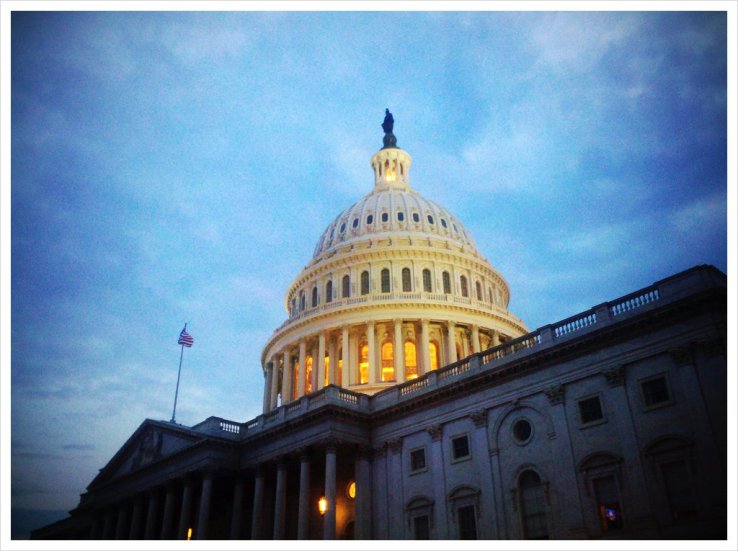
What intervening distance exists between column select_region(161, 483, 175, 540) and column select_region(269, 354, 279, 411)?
20.3 metres

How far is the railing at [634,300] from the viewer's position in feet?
102

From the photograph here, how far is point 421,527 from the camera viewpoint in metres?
37.1

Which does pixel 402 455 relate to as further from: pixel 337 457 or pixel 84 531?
pixel 84 531

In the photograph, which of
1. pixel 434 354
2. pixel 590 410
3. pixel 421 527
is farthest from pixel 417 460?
pixel 434 354

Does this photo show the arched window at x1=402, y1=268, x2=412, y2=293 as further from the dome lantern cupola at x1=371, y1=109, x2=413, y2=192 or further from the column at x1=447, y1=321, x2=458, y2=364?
the dome lantern cupola at x1=371, y1=109, x2=413, y2=192

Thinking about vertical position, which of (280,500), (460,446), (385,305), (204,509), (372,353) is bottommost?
(204,509)

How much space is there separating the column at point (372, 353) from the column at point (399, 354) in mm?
2086

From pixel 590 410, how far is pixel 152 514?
113 ft

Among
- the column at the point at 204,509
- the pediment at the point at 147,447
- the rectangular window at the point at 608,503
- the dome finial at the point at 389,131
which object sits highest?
the dome finial at the point at 389,131

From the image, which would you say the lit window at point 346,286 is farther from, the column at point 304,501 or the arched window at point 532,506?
the arched window at point 532,506

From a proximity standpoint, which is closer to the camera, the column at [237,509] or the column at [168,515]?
the column at [237,509]

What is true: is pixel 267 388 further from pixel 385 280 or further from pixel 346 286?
pixel 385 280

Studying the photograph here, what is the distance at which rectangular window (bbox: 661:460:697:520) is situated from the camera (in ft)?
87.6

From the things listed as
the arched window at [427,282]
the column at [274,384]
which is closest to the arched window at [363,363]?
the arched window at [427,282]
